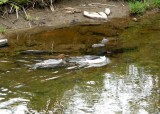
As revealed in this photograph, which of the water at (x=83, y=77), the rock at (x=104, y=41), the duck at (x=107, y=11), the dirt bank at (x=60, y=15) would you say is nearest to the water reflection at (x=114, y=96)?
the water at (x=83, y=77)

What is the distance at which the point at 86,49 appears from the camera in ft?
23.0

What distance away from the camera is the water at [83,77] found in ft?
15.7

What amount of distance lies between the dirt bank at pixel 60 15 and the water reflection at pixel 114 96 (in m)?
3.22

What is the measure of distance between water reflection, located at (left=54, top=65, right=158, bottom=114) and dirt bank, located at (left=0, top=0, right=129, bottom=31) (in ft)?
10.6

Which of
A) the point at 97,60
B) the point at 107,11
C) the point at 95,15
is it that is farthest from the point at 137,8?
the point at 97,60

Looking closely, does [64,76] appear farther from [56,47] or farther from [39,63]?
[56,47]

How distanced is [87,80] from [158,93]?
1.01 metres

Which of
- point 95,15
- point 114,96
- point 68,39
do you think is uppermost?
point 95,15

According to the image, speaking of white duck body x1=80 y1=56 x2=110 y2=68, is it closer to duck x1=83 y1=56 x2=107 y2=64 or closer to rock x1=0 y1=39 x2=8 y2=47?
duck x1=83 y1=56 x2=107 y2=64

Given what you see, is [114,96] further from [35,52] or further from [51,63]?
[35,52]

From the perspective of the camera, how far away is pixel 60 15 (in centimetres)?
912

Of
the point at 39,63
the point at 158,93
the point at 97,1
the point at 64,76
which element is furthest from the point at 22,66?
the point at 97,1

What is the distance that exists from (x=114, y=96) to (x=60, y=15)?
4387mm

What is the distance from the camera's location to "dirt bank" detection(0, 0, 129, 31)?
8466 mm
